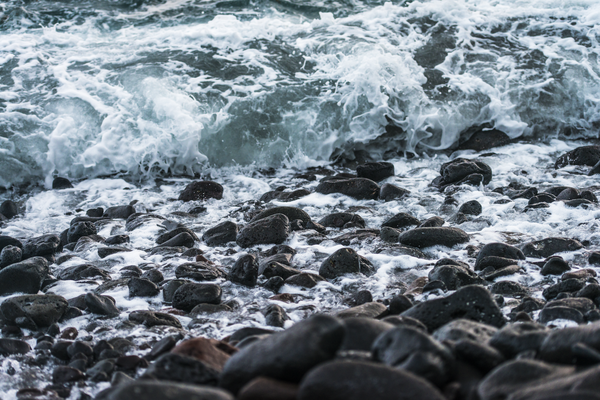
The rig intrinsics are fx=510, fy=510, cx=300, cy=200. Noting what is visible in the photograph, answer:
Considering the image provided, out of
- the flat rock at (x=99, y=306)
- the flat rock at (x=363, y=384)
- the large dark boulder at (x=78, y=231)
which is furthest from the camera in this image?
the large dark boulder at (x=78, y=231)

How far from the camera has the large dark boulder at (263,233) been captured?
12.6 ft

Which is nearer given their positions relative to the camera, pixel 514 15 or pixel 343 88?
pixel 343 88

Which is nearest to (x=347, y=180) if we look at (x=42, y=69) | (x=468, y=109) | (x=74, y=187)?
(x=468, y=109)

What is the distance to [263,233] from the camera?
12.7 feet

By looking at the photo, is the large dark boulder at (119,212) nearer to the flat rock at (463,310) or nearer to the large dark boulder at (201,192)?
the large dark boulder at (201,192)

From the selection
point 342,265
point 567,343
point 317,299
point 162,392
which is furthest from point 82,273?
point 567,343

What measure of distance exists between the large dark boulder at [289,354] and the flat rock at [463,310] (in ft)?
2.32

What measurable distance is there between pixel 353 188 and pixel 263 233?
4.45 ft

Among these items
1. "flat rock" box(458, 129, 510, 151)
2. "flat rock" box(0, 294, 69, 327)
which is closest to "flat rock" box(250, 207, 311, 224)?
"flat rock" box(0, 294, 69, 327)

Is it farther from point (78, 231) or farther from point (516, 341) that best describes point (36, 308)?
point (516, 341)

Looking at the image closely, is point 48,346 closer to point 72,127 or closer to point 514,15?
point 72,127

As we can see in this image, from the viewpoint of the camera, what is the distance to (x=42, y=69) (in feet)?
23.0

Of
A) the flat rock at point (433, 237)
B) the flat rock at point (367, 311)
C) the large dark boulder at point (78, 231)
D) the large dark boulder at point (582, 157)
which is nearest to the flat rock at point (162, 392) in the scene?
the flat rock at point (367, 311)

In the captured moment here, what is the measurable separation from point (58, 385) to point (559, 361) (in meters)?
1.85
